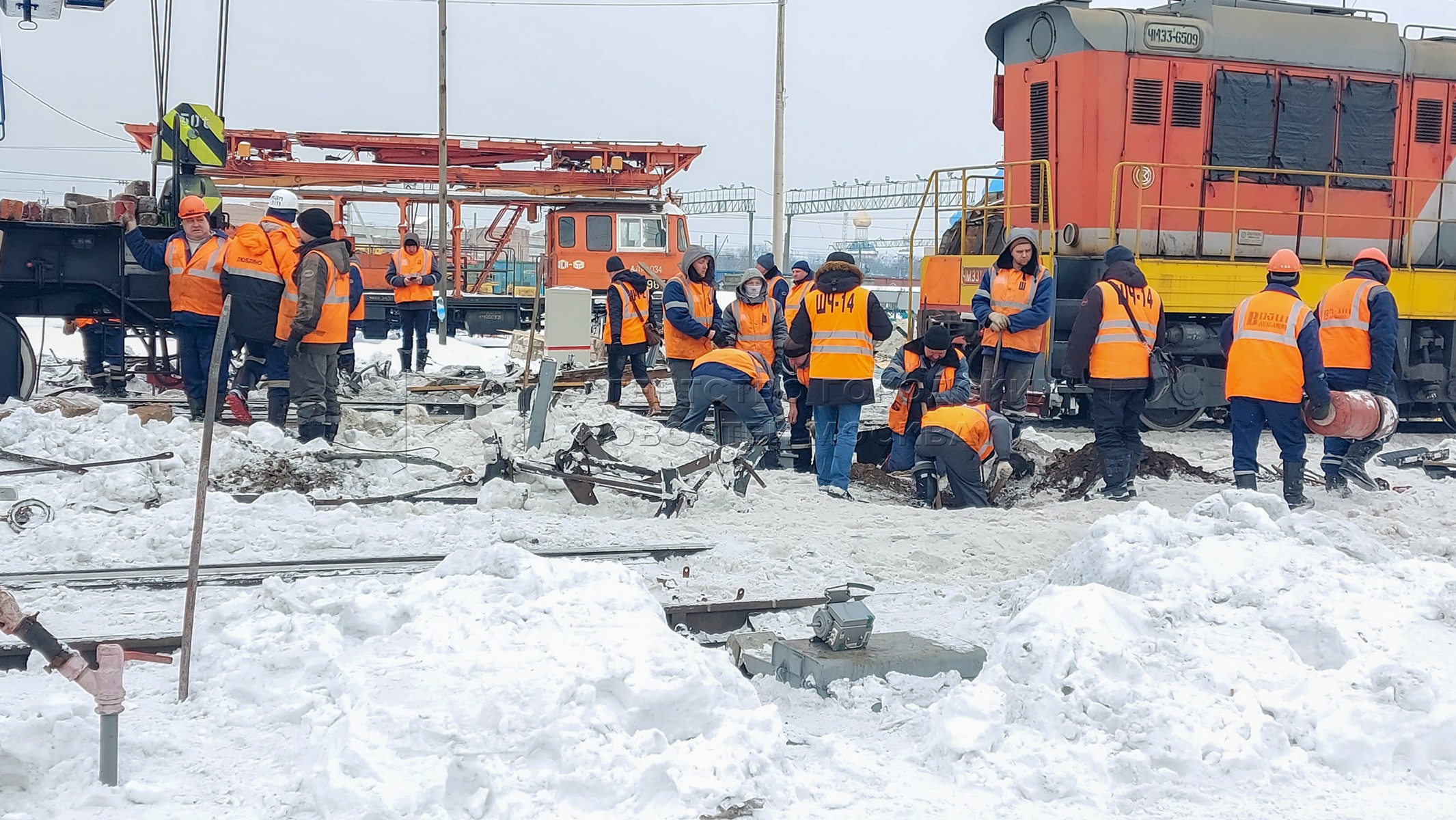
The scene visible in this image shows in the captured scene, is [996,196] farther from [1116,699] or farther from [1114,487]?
[1116,699]

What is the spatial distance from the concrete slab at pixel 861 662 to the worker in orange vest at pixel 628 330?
734 cm

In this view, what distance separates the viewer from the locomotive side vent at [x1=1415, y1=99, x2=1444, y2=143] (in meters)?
12.0

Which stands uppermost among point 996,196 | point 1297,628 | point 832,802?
point 996,196

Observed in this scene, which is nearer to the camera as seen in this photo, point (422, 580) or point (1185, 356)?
point (422, 580)

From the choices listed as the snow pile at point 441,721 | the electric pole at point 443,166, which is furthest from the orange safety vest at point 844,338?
the electric pole at point 443,166

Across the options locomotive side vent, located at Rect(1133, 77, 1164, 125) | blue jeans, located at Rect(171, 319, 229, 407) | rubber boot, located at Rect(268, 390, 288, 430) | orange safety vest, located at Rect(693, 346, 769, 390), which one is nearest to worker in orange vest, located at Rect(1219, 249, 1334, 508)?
orange safety vest, located at Rect(693, 346, 769, 390)

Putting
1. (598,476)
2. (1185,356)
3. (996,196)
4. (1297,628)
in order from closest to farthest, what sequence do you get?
1. (1297,628)
2. (598,476)
3. (1185,356)
4. (996,196)

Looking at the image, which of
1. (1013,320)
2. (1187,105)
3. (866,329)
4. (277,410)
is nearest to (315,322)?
(277,410)

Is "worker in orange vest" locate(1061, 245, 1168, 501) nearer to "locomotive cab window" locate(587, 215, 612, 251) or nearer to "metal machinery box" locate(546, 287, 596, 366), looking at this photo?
"metal machinery box" locate(546, 287, 596, 366)

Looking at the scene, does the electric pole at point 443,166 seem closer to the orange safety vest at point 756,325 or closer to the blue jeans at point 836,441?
the orange safety vest at point 756,325

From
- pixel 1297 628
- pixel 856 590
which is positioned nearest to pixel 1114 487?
pixel 856 590

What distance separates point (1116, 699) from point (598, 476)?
13.3ft

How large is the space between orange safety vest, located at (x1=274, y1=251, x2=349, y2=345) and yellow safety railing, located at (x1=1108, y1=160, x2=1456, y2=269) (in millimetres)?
6442

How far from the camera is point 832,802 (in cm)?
316
